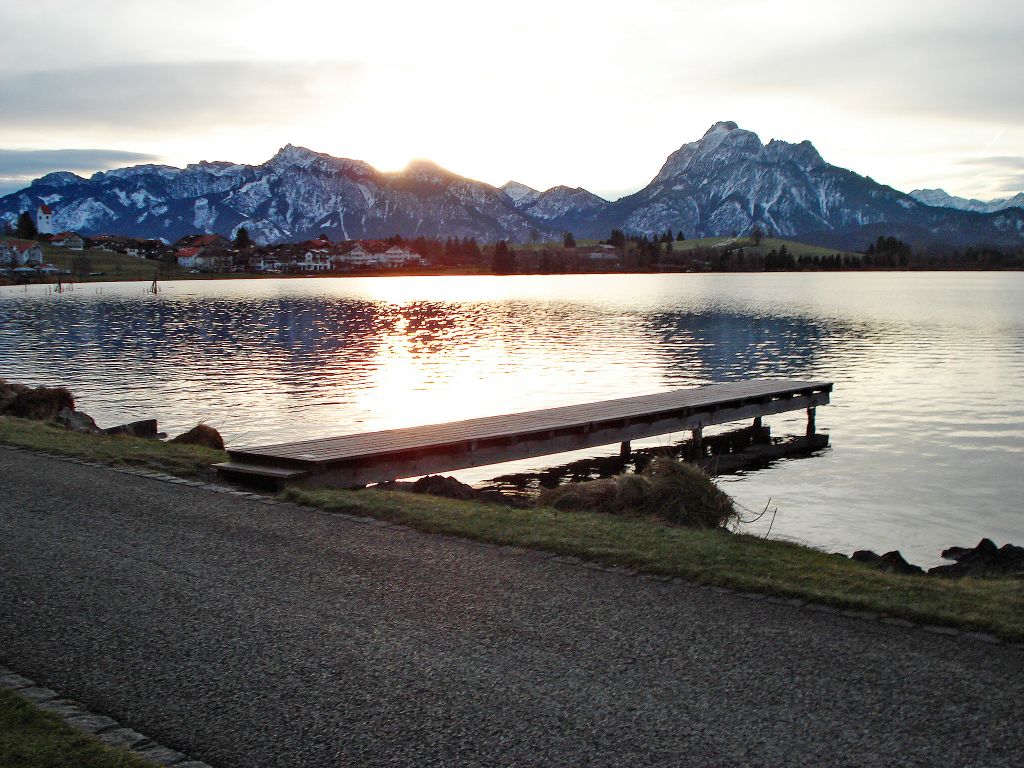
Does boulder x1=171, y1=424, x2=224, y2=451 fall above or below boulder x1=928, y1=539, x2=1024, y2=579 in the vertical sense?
above

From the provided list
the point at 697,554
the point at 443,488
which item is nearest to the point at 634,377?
the point at 443,488

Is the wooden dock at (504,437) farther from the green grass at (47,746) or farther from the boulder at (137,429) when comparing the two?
the green grass at (47,746)

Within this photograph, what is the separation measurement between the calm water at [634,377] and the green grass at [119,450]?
722cm

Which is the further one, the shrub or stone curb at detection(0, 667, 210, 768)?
the shrub

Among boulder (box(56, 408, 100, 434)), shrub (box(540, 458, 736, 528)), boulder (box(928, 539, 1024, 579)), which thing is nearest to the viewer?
boulder (box(928, 539, 1024, 579))

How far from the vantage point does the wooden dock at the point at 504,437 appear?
16.2 metres

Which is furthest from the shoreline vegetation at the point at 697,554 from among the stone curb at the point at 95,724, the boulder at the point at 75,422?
the boulder at the point at 75,422

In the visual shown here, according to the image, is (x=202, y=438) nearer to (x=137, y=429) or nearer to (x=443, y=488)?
(x=137, y=429)

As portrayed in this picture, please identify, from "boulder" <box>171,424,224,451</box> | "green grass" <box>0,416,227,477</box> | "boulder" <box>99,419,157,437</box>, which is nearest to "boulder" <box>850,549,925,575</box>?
"green grass" <box>0,416,227,477</box>

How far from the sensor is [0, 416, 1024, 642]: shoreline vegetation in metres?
8.88

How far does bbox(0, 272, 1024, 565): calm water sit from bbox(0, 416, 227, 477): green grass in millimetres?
7223

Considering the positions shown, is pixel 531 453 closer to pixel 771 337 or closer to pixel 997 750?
pixel 997 750

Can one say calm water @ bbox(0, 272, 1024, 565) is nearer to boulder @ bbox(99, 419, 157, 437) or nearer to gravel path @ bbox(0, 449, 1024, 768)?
boulder @ bbox(99, 419, 157, 437)

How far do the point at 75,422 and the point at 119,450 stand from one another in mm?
8163
